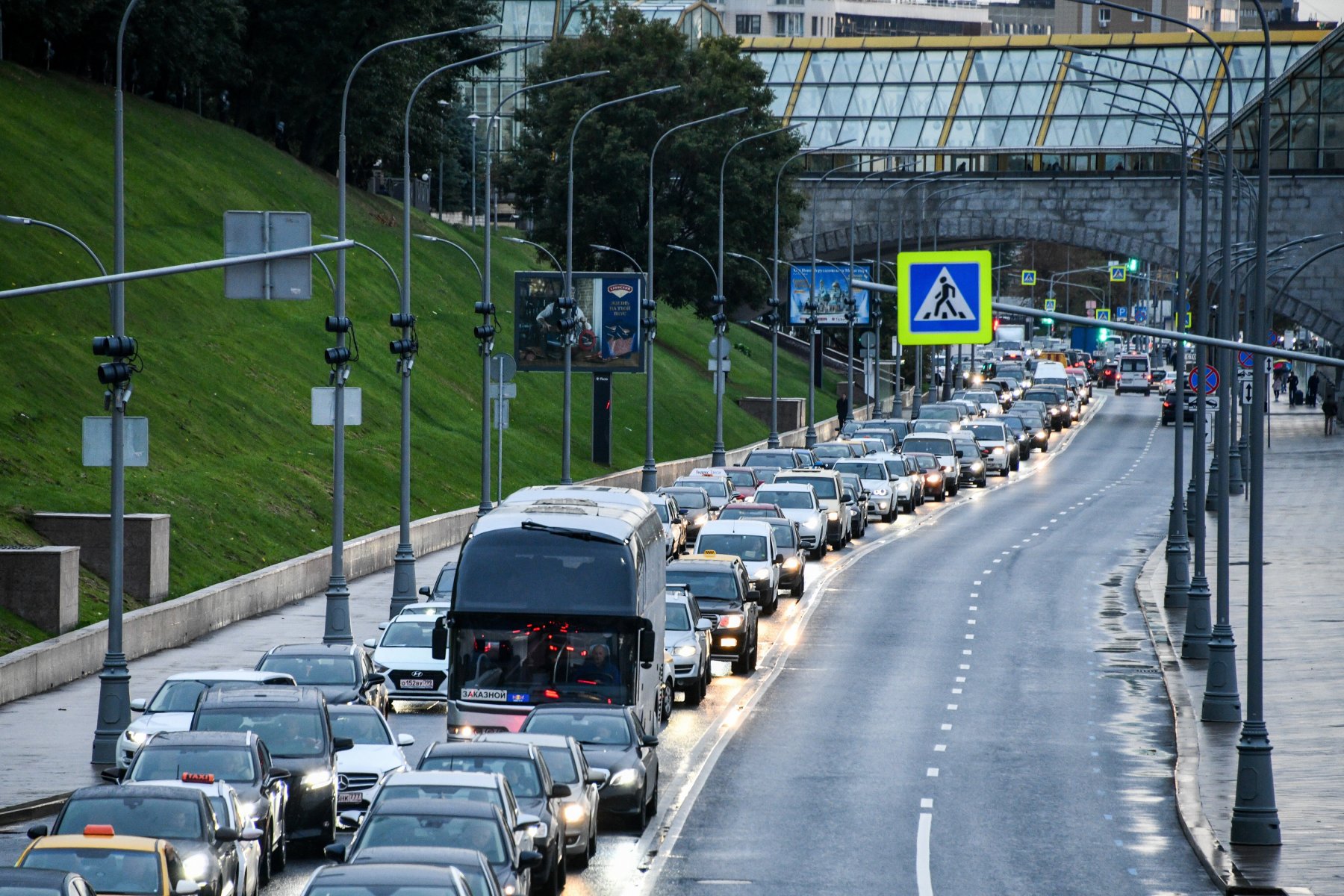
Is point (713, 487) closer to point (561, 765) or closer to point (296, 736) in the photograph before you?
point (296, 736)

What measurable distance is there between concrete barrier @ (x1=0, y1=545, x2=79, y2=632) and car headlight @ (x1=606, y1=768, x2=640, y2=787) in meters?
13.4

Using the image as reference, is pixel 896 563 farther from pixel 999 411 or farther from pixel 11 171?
pixel 999 411

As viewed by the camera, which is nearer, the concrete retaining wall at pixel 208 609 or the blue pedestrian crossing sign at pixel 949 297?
the blue pedestrian crossing sign at pixel 949 297

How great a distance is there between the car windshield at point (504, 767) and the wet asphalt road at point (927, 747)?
43.9 inches

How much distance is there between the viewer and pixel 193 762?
19.6 meters

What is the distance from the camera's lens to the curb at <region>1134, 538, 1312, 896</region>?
2025 cm

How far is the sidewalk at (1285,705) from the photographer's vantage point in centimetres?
2180

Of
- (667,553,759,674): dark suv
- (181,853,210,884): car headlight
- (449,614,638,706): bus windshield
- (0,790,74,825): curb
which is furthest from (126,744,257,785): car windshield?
(667,553,759,674): dark suv

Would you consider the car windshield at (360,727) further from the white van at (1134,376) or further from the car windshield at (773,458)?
the white van at (1134,376)

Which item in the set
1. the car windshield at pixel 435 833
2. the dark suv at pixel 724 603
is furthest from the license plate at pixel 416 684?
the car windshield at pixel 435 833

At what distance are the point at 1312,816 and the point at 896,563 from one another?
25.8 metres

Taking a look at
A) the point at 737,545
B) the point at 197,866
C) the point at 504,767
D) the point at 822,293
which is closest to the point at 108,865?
the point at 197,866

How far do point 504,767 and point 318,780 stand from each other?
2.26 metres

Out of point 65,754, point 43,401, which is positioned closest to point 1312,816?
point 65,754
